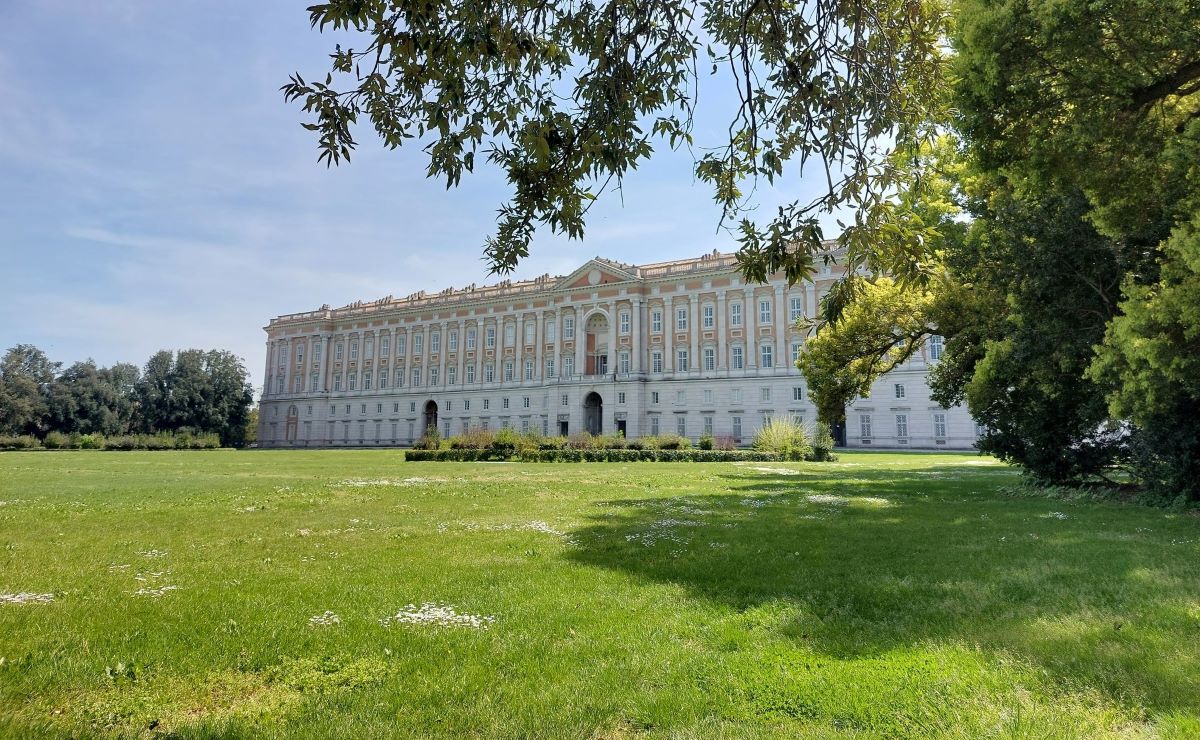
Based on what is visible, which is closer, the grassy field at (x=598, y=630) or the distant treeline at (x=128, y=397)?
the grassy field at (x=598, y=630)

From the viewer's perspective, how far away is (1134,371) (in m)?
10.8

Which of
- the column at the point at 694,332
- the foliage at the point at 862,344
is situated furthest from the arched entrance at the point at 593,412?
the foliage at the point at 862,344

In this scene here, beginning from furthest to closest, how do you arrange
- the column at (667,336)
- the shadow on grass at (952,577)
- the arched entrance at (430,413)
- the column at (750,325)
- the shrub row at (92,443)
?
the arched entrance at (430,413)
the column at (667,336)
the column at (750,325)
the shrub row at (92,443)
the shadow on grass at (952,577)

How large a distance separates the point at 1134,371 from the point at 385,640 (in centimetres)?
1242

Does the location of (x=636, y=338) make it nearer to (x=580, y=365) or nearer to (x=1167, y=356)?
(x=580, y=365)

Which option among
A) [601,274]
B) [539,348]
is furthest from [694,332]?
[539,348]

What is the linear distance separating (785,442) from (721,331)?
92.1ft

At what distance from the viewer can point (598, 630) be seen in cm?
464

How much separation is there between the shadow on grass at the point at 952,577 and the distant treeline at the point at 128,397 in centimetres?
7662

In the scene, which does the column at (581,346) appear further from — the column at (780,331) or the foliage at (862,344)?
the foliage at (862,344)

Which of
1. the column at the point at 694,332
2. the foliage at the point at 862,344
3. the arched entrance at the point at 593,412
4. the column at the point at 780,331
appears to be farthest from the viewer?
the arched entrance at the point at 593,412

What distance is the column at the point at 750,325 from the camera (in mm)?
60562

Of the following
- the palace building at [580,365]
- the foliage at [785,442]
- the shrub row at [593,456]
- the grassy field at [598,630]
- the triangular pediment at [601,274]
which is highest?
the triangular pediment at [601,274]

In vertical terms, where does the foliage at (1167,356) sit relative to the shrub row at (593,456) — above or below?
above
